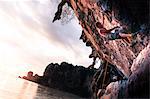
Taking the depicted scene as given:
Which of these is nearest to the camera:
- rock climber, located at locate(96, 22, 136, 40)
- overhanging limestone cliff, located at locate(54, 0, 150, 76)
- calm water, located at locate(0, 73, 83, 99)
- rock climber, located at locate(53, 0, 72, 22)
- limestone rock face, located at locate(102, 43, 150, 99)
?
limestone rock face, located at locate(102, 43, 150, 99)

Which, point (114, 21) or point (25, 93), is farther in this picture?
point (25, 93)

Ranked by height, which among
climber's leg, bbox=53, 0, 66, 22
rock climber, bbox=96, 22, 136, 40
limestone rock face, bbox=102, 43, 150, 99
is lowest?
limestone rock face, bbox=102, 43, 150, 99

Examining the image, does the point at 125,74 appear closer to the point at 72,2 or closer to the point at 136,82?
the point at 136,82

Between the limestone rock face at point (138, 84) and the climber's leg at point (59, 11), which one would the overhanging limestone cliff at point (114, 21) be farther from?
the limestone rock face at point (138, 84)

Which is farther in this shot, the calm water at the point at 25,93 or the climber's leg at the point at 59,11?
the calm water at the point at 25,93

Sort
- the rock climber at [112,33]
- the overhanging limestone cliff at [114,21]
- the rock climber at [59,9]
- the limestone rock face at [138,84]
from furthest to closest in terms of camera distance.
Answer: the rock climber at [59,9], the overhanging limestone cliff at [114,21], the rock climber at [112,33], the limestone rock face at [138,84]

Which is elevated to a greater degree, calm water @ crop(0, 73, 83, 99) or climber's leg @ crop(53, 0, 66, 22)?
climber's leg @ crop(53, 0, 66, 22)

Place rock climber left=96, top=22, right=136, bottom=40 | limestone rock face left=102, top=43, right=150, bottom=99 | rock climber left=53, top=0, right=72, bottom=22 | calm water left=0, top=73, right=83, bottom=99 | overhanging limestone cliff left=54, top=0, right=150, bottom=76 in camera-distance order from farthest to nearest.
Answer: calm water left=0, top=73, right=83, bottom=99 < rock climber left=53, top=0, right=72, bottom=22 < overhanging limestone cliff left=54, top=0, right=150, bottom=76 < rock climber left=96, top=22, right=136, bottom=40 < limestone rock face left=102, top=43, right=150, bottom=99

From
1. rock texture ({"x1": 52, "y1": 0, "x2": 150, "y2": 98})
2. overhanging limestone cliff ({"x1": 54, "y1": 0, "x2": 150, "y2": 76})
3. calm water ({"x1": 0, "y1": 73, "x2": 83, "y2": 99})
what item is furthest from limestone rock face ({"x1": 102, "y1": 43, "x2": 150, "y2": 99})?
calm water ({"x1": 0, "y1": 73, "x2": 83, "y2": 99})

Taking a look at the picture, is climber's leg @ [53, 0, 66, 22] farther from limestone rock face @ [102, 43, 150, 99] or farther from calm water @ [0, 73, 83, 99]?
calm water @ [0, 73, 83, 99]

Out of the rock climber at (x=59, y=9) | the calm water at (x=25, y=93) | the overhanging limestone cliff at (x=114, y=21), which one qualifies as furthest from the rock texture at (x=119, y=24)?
the calm water at (x=25, y=93)

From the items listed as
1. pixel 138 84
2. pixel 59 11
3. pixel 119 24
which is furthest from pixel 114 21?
pixel 138 84

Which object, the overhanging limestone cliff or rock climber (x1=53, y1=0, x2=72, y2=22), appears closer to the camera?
the overhanging limestone cliff

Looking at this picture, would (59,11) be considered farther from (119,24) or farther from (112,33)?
(112,33)
